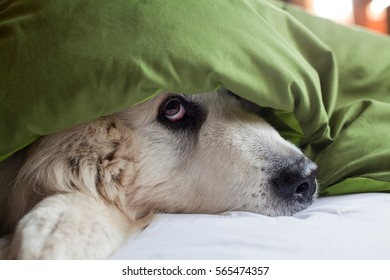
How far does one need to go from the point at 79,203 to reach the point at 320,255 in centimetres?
51

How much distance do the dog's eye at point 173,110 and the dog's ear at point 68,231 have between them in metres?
A: 0.31

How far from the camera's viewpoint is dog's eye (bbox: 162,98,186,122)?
1235 mm

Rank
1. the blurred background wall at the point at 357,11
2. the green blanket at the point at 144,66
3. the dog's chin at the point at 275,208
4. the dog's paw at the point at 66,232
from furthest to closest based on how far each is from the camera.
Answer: the blurred background wall at the point at 357,11, the dog's chin at the point at 275,208, the green blanket at the point at 144,66, the dog's paw at the point at 66,232

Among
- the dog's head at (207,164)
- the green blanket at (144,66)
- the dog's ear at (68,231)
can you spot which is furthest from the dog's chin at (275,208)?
the dog's ear at (68,231)

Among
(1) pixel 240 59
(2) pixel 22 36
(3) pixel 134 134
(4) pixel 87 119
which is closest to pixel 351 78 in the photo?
(1) pixel 240 59

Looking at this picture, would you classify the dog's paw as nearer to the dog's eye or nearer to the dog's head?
the dog's head

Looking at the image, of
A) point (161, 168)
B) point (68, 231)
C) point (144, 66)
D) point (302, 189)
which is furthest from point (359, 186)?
point (68, 231)

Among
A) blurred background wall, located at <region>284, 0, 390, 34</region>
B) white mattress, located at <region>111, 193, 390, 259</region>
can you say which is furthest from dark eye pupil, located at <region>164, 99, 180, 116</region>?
blurred background wall, located at <region>284, 0, 390, 34</region>

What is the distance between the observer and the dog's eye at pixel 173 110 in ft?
4.05

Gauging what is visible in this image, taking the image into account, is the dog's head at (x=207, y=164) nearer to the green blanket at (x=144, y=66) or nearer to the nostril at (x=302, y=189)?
the nostril at (x=302, y=189)

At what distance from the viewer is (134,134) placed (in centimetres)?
121

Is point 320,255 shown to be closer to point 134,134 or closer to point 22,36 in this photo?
point 134,134

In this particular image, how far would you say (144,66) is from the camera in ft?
3.33

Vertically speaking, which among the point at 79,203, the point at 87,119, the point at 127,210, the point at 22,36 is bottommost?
the point at 127,210
